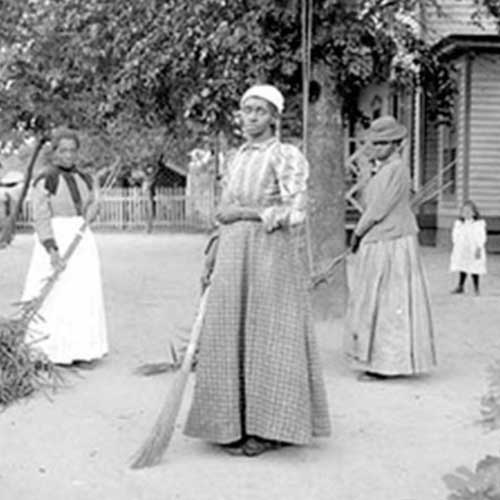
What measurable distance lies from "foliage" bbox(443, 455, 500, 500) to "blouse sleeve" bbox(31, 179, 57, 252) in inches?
218

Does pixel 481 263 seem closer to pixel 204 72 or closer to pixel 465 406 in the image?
pixel 204 72

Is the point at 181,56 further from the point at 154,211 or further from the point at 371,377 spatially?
the point at 154,211

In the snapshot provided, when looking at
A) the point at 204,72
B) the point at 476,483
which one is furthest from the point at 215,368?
the point at 204,72

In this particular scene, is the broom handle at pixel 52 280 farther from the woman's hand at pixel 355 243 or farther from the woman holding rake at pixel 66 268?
the woman's hand at pixel 355 243

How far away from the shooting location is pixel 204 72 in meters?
12.6

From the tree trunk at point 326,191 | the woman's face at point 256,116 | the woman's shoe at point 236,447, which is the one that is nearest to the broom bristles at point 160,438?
the woman's shoe at point 236,447

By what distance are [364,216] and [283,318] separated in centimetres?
217

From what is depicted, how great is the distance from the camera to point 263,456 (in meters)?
5.36

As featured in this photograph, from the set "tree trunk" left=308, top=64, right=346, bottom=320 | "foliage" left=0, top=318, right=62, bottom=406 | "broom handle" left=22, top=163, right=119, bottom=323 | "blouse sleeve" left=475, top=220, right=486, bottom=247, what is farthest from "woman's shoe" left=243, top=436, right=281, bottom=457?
"blouse sleeve" left=475, top=220, right=486, bottom=247

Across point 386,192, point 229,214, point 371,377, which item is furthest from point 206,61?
point 229,214

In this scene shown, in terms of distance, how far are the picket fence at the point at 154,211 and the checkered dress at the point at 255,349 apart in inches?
1225

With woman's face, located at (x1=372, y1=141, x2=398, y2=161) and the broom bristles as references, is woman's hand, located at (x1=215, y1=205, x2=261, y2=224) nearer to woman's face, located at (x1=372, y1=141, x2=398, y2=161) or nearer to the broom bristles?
the broom bristles

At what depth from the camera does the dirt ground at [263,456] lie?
4.86m

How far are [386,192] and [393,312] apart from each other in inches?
32.0
